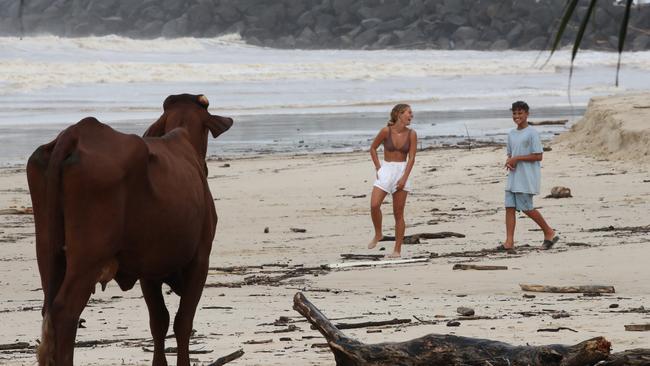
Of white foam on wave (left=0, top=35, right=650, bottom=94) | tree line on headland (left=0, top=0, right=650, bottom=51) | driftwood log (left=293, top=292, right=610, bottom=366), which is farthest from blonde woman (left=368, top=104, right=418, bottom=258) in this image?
tree line on headland (left=0, top=0, right=650, bottom=51)

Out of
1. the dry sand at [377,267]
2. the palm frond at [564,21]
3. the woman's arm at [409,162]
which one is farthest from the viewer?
the woman's arm at [409,162]

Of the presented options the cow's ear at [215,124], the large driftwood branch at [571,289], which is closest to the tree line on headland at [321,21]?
the large driftwood branch at [571,289]

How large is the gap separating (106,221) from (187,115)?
6.20 feet

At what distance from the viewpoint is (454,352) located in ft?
16.9

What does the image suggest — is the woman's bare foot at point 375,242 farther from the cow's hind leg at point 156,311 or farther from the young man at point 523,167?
the cow's hind leg at point 156,311

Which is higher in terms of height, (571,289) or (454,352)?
(454,352)

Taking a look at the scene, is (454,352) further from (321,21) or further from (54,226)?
(321,21)

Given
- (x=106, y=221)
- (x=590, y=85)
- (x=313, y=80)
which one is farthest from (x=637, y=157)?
(x=313, y=80)

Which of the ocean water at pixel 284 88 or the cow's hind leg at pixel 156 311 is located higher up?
the cow's hind leg at pixel 156 311

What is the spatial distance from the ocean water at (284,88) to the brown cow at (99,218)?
51.9ft

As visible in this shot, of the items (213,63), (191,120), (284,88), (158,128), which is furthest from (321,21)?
(191,120)

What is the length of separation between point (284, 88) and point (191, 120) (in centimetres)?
3899

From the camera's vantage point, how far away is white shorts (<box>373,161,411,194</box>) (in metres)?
12.0

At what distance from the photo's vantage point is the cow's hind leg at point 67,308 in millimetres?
5172
